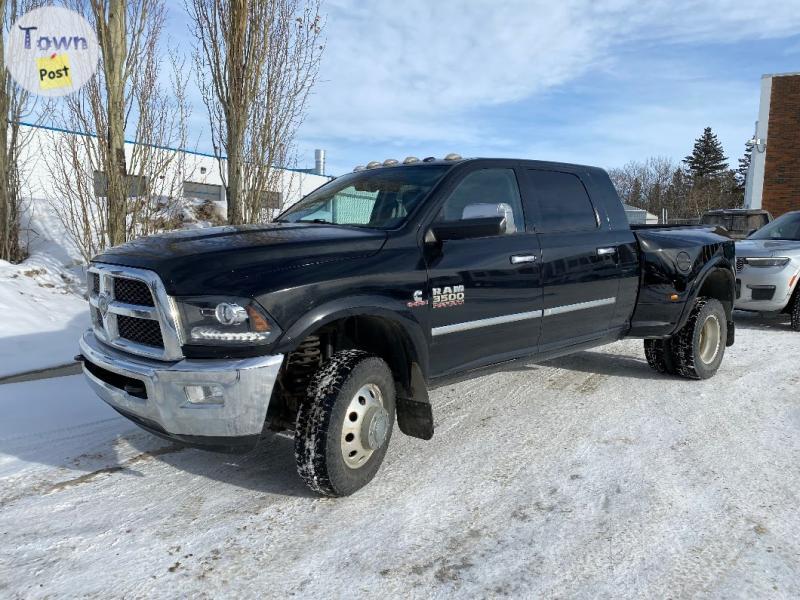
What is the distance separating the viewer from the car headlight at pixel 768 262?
816 centimetres

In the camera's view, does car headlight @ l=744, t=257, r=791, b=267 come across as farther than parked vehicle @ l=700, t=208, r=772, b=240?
No

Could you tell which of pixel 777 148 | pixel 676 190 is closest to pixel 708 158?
pixel 676 190

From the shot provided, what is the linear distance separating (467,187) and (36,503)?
296 cm

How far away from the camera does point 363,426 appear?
3164 mm

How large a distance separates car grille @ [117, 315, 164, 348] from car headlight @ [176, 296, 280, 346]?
8.3 inches

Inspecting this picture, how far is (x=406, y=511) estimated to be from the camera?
9.97 feet

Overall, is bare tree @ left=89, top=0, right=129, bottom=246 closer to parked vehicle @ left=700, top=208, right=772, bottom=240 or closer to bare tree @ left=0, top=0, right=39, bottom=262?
bare tree @ left=0, top=0, right=39, bottom=262

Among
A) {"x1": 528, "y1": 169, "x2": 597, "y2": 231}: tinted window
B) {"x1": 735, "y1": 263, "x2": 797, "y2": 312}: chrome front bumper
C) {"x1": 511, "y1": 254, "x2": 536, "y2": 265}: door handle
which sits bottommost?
{"x1": 735, "y1": 263, "x2": 797, "y2": 312}: chrome front bumper

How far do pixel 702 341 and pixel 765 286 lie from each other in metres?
3.34

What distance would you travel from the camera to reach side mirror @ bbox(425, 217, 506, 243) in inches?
134

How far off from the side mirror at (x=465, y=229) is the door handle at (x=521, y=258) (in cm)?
49

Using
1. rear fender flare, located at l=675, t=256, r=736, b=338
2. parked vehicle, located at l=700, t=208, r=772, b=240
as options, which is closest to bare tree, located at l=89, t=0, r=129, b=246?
rear fender flare, located at l=675, t=256, r=736, b=338

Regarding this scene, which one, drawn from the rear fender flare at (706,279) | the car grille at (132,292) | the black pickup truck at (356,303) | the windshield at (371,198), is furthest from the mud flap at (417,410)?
the rear fender flare at (706,279)

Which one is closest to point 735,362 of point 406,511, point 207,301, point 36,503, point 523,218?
point 523,218
